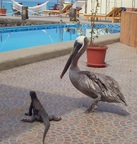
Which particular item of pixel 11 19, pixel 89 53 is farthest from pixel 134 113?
pixel 11 19

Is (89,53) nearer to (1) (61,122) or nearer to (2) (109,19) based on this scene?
(1) (61,122)

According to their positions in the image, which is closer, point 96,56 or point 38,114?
point 38,114

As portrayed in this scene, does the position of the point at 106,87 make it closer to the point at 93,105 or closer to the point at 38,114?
the point at 93,105

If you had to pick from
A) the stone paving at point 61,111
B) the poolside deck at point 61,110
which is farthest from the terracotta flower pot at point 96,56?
the stone paving at point 61,111

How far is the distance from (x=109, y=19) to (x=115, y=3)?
8.58 feet

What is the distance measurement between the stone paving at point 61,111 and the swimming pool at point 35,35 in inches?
265

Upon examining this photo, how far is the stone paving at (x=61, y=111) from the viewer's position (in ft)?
11.4

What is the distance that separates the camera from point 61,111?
4.26 metres

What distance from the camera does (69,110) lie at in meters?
4.32

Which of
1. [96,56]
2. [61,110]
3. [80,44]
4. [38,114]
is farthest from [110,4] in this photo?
[38,114]

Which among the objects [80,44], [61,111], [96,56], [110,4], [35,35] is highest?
[110,4]

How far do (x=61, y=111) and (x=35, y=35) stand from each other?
38.3 ft

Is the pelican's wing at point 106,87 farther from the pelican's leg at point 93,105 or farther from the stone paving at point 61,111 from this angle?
the stone paving at point 61,111

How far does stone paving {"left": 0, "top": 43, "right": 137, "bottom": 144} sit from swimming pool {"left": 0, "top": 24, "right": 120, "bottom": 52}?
6.74 metres
